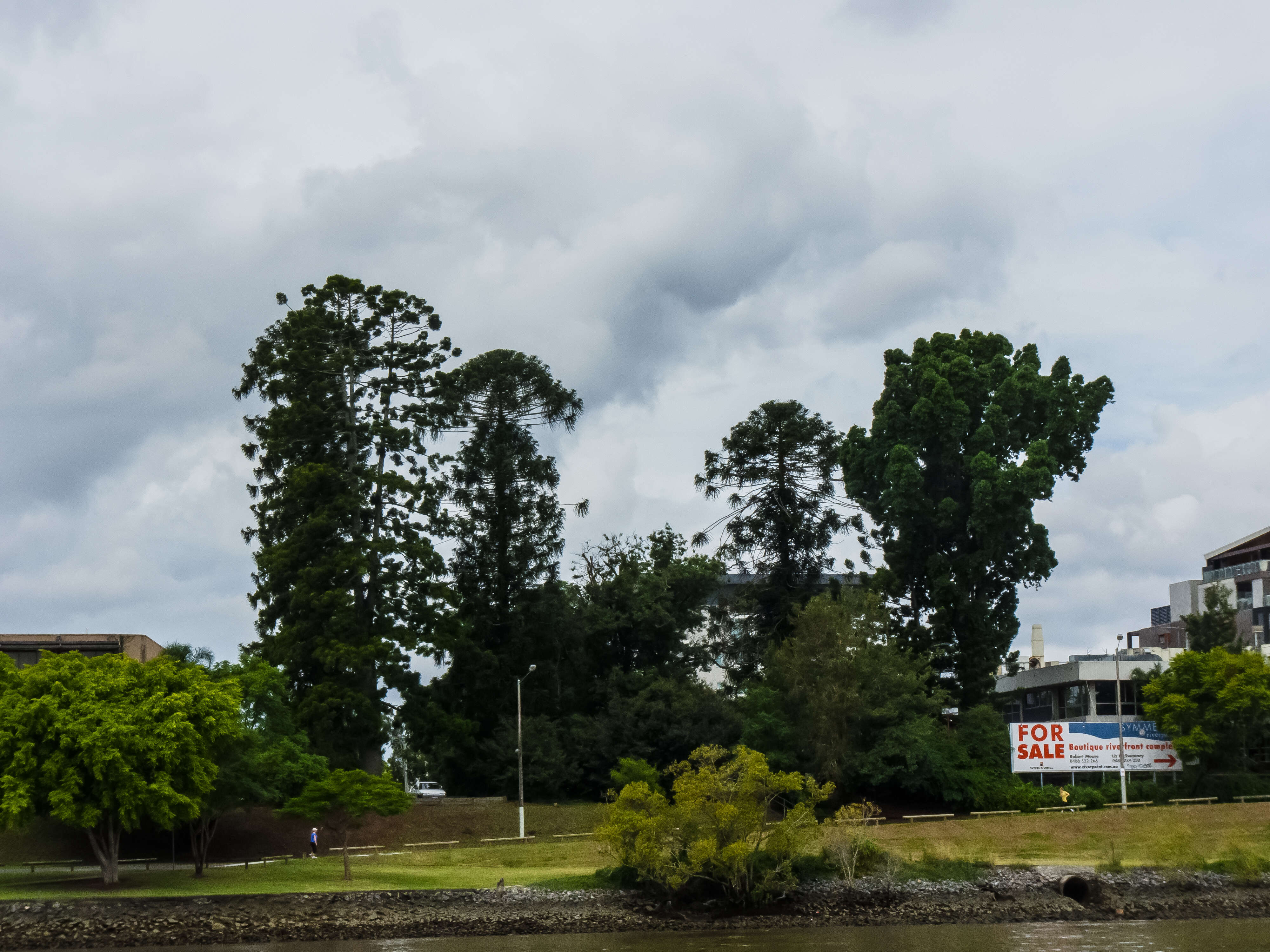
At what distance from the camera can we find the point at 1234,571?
9381cm

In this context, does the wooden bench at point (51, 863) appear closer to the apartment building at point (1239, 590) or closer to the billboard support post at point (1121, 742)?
the billboard support post at point (1121, 742)

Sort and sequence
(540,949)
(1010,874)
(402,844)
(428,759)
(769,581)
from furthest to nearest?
1. (428,759)
2. (769,581)
3. (402,844)
4. (1010,874)
5. (540,949)

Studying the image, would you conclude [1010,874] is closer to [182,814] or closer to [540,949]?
[540,949]

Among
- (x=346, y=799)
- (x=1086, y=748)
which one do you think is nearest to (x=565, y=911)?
(x=346, y=799)

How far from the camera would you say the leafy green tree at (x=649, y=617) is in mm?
75375

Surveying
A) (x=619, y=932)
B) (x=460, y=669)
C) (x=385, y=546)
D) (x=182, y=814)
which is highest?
(x=385, y=546)

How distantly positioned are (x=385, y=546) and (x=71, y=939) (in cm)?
2709

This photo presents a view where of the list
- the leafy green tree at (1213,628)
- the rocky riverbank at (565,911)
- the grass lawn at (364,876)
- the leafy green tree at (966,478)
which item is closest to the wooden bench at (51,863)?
the grass lawn at (364,876)

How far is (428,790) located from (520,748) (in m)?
25.2

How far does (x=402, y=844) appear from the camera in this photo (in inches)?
2405

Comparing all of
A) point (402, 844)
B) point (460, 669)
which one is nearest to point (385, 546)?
point (460, 669)

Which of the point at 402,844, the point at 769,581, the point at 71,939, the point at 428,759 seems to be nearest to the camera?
the point at 71,939

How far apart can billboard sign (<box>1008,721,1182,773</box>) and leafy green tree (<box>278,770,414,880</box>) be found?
34.8 m

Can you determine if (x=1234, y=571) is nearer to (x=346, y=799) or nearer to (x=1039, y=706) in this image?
(x=1039, y=706)
